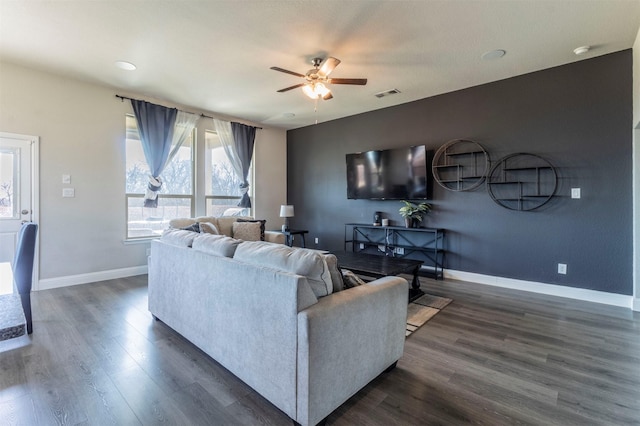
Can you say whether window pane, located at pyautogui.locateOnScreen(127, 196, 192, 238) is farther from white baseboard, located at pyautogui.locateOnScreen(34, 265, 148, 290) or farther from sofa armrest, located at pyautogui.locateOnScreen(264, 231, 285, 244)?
sofa armrest, located at pyautogui.locateOnScreen(264, 231, 285, 244)

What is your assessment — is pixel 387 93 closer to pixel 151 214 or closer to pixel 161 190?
pixel 161 190

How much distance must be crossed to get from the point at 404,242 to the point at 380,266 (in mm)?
1897

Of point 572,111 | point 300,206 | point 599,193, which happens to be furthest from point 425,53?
point 300,206

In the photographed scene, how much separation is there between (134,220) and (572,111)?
626 cm

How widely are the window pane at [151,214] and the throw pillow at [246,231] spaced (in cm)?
120

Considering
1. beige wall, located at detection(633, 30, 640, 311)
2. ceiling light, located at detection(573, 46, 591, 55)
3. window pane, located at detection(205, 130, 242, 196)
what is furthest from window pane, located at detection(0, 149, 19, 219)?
beige wall, located at detection(633, 30, 640, 311)

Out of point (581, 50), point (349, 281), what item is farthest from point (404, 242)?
point (349, 281)

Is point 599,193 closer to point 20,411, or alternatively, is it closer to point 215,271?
point 215,271

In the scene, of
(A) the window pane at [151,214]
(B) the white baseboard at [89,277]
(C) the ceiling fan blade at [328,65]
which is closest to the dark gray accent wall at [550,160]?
(C) the ceiling fan blade at [328,65]

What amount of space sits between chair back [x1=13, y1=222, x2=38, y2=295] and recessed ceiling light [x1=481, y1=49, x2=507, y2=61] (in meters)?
4.63

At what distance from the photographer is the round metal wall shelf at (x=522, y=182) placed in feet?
12.5

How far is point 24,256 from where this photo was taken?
90.4 inches

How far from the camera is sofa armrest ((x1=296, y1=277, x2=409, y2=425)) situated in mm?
1430

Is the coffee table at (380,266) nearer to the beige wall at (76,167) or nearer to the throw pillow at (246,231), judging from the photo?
the throw pillow at (246,231)
